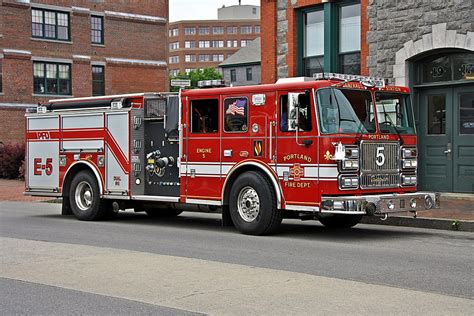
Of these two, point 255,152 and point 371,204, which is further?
point 255,152

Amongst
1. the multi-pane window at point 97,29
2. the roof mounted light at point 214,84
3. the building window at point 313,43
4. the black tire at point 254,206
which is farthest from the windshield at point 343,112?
the multi-pane window at point 97,29

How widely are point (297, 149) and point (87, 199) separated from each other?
573 centimetres

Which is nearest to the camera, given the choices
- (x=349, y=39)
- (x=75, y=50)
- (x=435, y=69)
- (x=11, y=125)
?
(x=435, y=69)

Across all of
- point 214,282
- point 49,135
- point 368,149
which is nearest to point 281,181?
point 368,149

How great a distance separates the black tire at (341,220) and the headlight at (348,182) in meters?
1.85

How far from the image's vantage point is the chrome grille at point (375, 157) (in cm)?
1207

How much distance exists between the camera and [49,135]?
54.0ft

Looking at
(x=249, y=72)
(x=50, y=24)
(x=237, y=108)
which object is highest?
(x=50, y=24)

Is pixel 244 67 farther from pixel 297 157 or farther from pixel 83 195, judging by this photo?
pixel 297 157

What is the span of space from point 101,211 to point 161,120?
2.58m

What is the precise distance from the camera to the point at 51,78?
42.6m

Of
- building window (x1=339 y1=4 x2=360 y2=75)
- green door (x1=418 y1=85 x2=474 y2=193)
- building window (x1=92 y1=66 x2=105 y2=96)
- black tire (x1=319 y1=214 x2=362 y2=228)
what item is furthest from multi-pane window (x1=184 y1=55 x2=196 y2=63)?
black tire (x1=319 y1=214 x2=362 y2=228)

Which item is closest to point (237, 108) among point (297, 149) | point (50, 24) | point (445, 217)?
point (297, 149)

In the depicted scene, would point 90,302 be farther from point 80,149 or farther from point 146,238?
point 80,149
